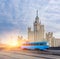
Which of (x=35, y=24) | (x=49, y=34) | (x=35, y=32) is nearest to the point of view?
(x=49, y=34)

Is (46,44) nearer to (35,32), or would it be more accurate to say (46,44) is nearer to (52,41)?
(52,41)

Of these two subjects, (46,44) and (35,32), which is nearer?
(46,44)

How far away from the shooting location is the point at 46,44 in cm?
5484

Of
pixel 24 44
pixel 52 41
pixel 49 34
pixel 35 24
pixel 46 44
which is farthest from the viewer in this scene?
pixel 35 24

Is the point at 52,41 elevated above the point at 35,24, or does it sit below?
below

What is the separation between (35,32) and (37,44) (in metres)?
75.6

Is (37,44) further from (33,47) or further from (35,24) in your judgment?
(35,24)

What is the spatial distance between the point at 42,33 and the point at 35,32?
520 inches

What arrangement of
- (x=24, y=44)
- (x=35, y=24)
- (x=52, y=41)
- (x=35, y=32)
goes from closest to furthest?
(x=24, y=44)
(x=52, y=41)
(x=35, y=32)
(x=35, y=24)

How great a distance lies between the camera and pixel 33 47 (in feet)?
195

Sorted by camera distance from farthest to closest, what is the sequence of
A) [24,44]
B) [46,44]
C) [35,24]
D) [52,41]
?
[35,24]
[52,41]
[24,44]
[46,44]

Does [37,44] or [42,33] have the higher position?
[42,33]

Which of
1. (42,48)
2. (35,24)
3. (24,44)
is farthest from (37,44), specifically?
(35,24)

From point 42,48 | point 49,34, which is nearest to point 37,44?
point 42,48
